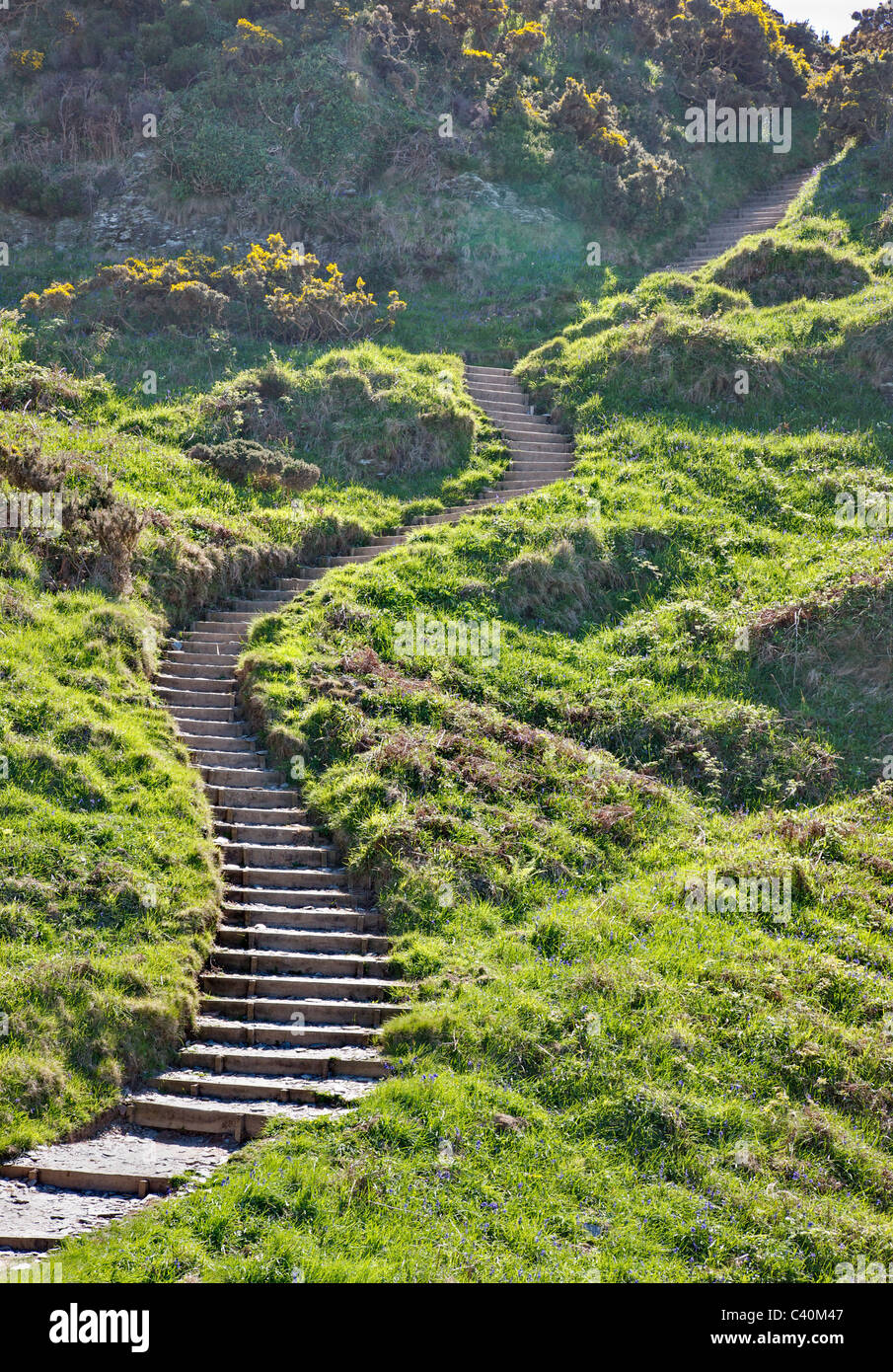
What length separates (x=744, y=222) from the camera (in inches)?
1212

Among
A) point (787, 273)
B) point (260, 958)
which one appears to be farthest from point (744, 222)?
point (260, 958)

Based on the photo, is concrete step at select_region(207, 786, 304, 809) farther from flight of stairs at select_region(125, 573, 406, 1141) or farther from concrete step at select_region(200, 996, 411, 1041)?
concrete step at select_region(200, 996, 411, 1041)

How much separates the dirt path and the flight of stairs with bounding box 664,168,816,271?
2002 centimetres

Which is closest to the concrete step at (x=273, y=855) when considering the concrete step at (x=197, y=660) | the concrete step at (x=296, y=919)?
the concrete step at (x=296, y=919)

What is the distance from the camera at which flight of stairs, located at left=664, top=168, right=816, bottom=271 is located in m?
29.2

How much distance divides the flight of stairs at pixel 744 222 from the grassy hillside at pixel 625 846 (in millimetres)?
7863

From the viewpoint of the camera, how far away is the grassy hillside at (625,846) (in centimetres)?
820

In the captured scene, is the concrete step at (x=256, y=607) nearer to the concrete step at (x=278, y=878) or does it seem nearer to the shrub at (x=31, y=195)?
the concrete step at (x=278, y=878)

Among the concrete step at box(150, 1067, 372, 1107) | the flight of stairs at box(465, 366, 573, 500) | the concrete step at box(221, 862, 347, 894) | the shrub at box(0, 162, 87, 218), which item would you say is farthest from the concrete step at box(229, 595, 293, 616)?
the shrub at box(0, 162, 87, 218)

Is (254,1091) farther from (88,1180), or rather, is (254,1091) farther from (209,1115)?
(88,1180)

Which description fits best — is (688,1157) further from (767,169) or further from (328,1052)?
(767,169)

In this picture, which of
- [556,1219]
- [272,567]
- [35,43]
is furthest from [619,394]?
[35,43]

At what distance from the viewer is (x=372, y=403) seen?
70.1 feet
